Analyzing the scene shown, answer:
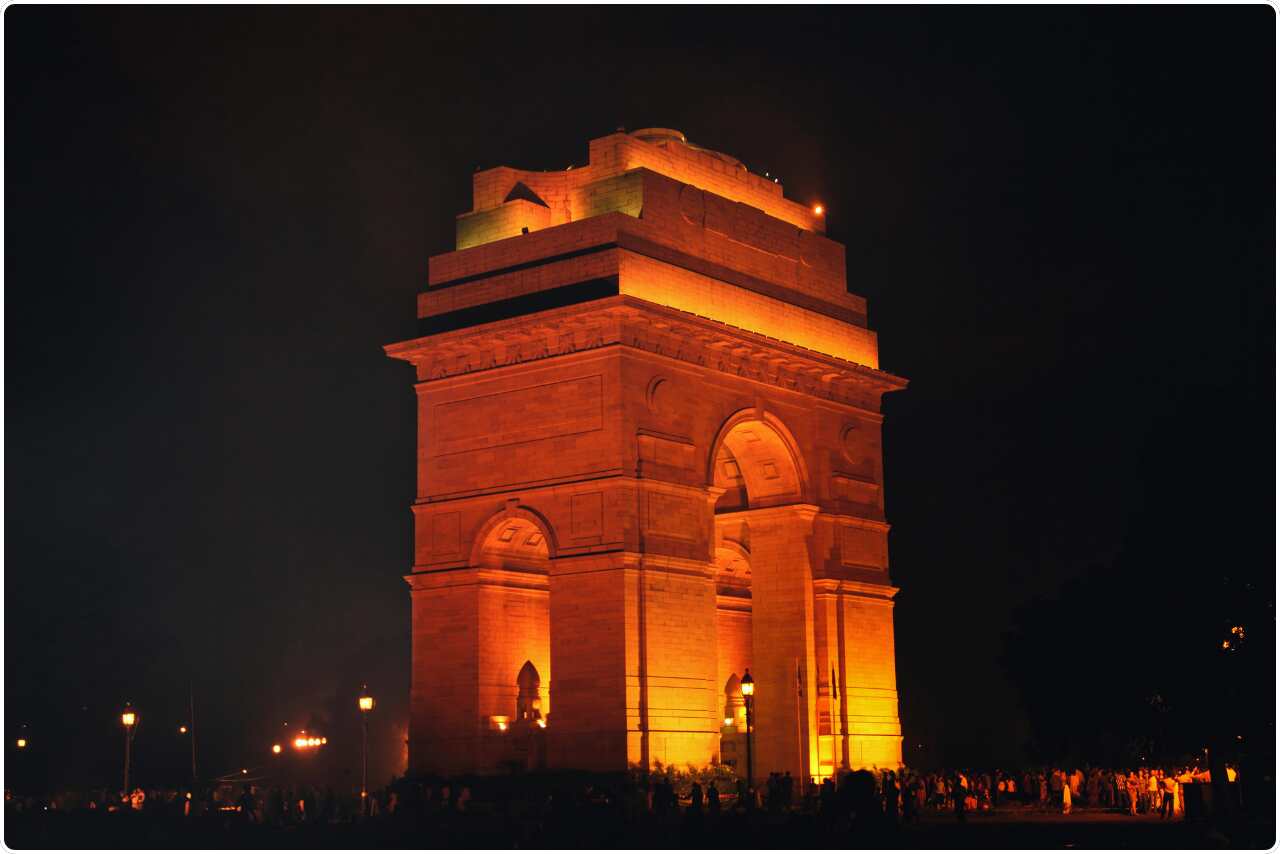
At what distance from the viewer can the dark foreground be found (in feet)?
106

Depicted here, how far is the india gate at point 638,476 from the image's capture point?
44.3 m

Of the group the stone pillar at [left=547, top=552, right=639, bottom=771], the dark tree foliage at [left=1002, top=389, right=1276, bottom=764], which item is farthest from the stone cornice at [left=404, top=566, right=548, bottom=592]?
the dark tree foliage at [left=1002, top=389, right=1276, bottom=764]

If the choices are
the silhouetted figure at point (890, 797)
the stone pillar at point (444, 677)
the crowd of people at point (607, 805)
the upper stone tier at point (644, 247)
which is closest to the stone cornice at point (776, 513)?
the upper stone tier at point (644, 247)

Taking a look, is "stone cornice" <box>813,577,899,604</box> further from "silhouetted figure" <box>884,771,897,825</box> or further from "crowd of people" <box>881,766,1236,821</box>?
"silhouetted figure" <box>884,771,897,825</box>

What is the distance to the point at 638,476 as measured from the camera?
146 ft

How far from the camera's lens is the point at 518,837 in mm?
33531

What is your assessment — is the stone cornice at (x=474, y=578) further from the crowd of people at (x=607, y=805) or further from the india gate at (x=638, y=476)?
the crowd of people at (x=607, y=805)

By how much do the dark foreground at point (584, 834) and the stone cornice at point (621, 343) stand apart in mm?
11147

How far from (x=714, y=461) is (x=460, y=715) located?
25.9 feet

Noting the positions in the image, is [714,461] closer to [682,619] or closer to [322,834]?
[682,619]

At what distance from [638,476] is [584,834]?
12014 mm

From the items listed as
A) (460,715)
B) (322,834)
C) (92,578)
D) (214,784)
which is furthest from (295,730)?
(322,834)

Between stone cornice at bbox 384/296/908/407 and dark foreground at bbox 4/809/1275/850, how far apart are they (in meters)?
11.1

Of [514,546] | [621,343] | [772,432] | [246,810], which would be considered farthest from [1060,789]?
[246,810]
